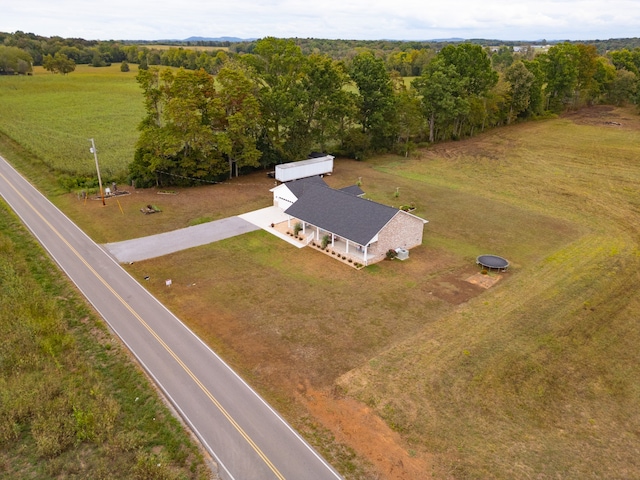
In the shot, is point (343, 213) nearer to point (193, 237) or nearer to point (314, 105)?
point (193, 237)

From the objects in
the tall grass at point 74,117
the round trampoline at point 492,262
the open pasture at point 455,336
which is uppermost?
the tall grass at point 74,117

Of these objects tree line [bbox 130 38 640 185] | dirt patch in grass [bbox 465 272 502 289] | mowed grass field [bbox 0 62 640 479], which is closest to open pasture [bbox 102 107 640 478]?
mowed grass field [bbox 0 62 640 479]

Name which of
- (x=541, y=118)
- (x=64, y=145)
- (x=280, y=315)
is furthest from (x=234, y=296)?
(x=541, y=118)

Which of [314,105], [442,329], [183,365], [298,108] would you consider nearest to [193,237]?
[183,365]

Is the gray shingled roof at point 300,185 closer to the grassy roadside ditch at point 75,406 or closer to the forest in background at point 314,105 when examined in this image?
the forest in background at point 314,105

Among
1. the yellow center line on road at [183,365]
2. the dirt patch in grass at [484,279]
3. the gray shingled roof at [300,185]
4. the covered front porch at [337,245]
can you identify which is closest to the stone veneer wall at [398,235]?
the covered front porch at [337,245]
